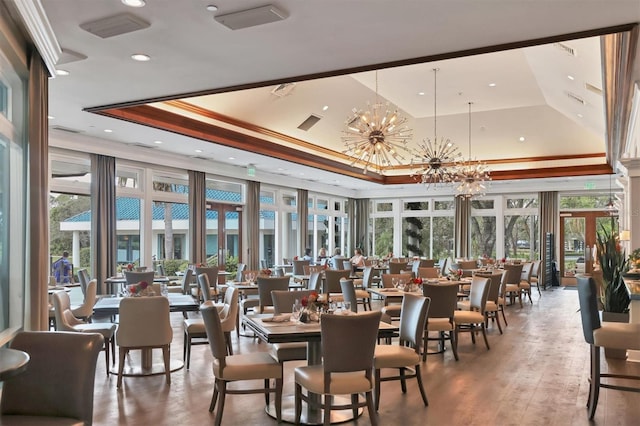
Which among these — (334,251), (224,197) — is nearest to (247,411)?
(224,197)

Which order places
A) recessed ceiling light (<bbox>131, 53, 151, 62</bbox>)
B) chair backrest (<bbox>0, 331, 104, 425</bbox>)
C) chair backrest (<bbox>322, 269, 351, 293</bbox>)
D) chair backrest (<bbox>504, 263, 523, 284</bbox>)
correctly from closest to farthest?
1. chair backrest (<bbox>0, 331, 104, 425</bbox>)
2. recessed ceiling light (<bbox>131, 53, 151, 62</bbox>)
3. chair backrest (<bbox>322, 269, 351, 293</bbox>)
4. chair backrest (<bbox>504, 263, 523, 284</bbox>)

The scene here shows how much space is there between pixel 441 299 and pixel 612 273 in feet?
6.91

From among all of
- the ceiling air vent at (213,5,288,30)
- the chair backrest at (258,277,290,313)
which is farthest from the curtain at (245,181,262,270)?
the ceiling air vent at (213,5,288,30)

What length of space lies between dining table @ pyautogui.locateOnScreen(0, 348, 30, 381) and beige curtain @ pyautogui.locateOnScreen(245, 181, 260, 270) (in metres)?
12.7

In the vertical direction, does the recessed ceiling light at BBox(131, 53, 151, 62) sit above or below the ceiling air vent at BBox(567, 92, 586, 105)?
below

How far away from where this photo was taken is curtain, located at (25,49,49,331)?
4699mm

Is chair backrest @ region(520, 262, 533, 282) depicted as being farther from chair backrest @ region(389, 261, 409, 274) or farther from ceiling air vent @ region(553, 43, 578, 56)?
ceiling air vent @ region(553, 43, 578, 56)

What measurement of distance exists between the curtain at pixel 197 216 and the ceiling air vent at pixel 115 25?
8.61 meters

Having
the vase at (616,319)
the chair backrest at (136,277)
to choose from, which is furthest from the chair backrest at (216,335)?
the vase at (616,319)

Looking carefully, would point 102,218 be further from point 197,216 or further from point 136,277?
point 197,216

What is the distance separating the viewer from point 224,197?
1470 centimetres

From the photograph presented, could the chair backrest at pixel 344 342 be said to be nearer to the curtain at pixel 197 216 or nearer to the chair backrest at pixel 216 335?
the chair backrest at pixel 216 335

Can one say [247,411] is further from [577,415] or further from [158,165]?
[158,165]

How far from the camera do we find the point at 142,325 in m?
5.68
